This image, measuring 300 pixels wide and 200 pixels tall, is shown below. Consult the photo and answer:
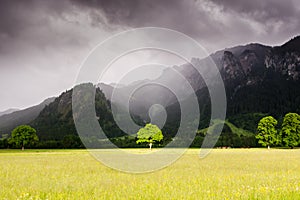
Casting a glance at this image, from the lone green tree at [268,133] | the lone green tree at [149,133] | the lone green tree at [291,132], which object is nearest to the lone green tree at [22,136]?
the lone green tree at [149,133]

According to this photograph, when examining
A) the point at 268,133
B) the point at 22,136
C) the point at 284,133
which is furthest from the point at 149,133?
A: the point at 22,136

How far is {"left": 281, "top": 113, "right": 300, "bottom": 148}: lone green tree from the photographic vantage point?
88.2 m

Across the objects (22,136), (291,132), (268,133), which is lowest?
(22,136)

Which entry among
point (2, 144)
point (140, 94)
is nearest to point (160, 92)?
point (140, 94)

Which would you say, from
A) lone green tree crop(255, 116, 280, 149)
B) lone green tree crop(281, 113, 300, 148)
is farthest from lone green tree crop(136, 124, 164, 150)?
lone green tree crop(281, 113, 300, 148)

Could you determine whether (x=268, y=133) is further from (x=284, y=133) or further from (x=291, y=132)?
(x=291, y=132)

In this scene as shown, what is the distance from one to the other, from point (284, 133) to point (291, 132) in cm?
207

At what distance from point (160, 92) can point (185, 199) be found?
1010 inches

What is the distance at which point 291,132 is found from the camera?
89.4 meters

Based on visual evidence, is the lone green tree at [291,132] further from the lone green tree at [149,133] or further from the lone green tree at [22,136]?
the lone green tree at [22,136]

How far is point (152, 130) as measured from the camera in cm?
9231

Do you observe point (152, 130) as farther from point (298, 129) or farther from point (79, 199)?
point (79, 199)

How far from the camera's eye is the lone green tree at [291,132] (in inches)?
3473

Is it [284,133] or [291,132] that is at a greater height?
[291,132]
